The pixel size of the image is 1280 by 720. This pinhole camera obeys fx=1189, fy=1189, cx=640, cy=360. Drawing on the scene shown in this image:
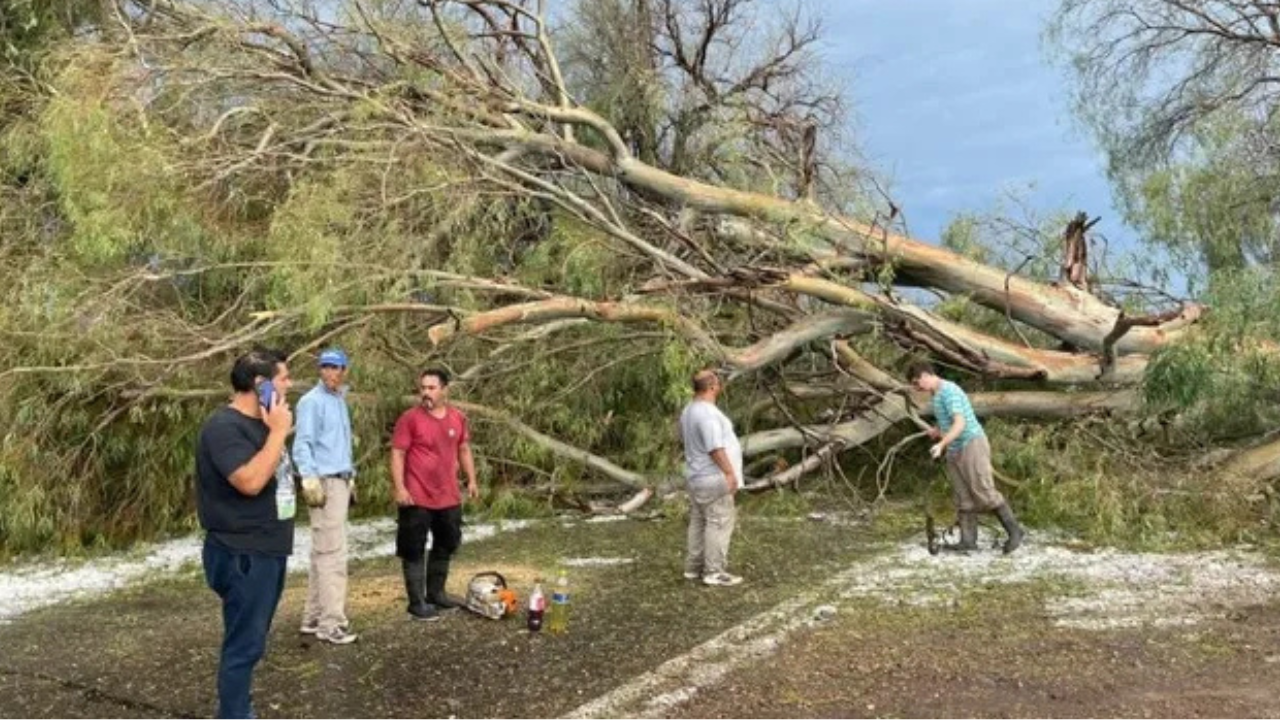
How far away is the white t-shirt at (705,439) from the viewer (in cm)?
620

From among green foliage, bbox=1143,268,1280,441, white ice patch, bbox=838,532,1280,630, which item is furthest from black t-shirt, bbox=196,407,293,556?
green foliage, bbox=1143,268,1280,441

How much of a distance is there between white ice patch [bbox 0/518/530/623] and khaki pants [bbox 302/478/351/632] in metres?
1.41

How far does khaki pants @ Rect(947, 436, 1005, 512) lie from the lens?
693 cm

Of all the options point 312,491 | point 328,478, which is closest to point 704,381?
point 328,478

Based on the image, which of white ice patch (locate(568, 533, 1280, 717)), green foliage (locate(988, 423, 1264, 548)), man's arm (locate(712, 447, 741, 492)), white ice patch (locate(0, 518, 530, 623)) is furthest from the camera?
green foliage (locate(988, 423, 1264, 548))

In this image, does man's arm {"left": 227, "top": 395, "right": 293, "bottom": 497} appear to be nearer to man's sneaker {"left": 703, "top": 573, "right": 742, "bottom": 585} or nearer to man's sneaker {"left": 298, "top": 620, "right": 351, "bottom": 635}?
man's sneaker {"left": 298, "top": 620, "right": 351, "bottom": 635}

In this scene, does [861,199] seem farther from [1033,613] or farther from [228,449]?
[228,449]

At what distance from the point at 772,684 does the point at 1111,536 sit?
11.4 ft

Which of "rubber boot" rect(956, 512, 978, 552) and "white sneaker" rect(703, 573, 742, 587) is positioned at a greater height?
"rubber boot" rect(956, 512, 978, 552)

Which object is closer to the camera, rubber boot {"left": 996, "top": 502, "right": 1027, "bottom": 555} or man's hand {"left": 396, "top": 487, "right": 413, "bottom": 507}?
man's hand {"left": 396, "top": 487, "right": 413, "bottom": 507}

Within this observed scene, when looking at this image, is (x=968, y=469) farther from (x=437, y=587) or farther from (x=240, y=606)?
(x=240, y=606)

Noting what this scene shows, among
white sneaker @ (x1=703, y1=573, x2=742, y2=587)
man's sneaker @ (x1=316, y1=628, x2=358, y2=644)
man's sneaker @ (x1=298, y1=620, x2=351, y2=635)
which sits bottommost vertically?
man's sneaker @ (x1=316, y1=628, x2=358, y2=644)

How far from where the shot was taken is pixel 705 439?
6.22 m

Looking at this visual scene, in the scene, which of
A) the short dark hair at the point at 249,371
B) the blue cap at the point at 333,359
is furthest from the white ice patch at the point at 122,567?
the short dark hair at the point at 249,371
